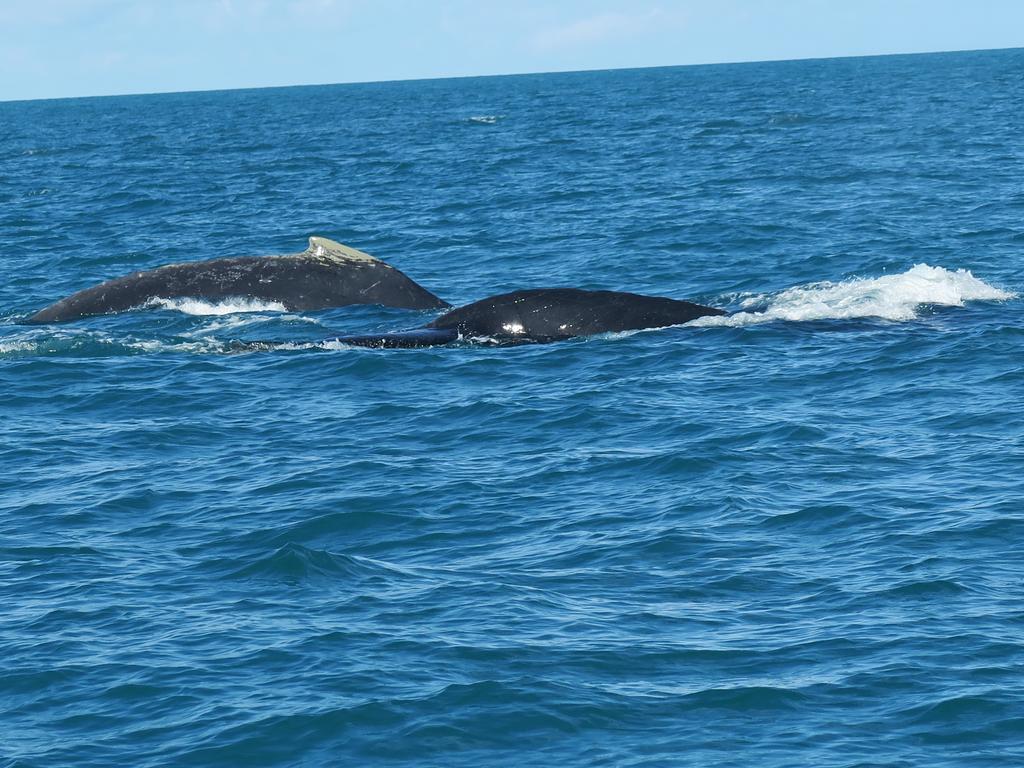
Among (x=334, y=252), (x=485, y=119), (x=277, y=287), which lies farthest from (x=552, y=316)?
(x=485, y=119)

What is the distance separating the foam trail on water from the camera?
2591 cm

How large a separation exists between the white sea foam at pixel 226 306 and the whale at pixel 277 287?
74 millimetres

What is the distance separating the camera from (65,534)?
16.1 meters

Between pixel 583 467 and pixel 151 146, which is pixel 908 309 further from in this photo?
pixel 151 146

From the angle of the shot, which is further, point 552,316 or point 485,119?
point 485,119

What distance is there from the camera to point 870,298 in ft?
88.7

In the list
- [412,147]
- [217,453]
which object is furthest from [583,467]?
→ [412,147]

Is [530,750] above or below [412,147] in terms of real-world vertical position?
below

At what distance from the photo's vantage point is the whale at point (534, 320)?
24594 mm

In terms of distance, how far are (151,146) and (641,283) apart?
199ft

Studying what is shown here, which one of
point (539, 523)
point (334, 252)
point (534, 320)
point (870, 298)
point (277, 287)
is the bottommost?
point (539, 523)

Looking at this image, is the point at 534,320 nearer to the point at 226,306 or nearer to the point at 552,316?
the point at 552,316

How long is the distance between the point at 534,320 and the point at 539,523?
8.98 m

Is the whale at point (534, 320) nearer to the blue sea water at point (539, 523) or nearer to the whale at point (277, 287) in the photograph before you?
the blue sea water at point (539, 523)
